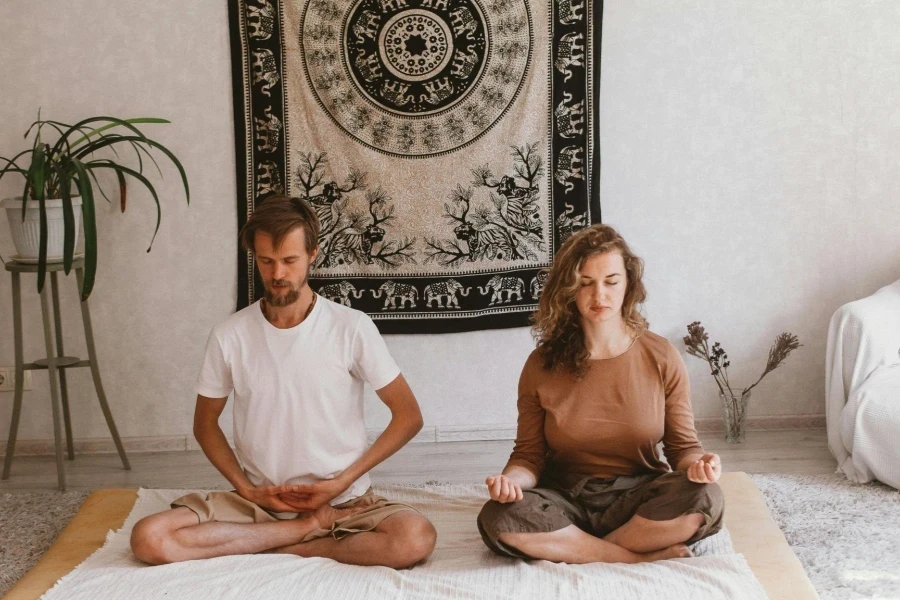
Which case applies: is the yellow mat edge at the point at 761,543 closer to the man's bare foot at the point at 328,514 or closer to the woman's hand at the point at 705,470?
the woman's hand at the point at 705,470

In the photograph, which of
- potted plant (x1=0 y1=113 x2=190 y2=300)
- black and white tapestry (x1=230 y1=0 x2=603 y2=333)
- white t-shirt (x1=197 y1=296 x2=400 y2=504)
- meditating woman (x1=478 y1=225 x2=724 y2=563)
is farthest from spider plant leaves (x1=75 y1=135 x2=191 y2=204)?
meditating woman (x1=478 y1=225 x2=724 y2=563)

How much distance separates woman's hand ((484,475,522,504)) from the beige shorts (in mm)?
270

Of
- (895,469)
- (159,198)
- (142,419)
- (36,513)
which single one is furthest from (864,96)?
(36,513)

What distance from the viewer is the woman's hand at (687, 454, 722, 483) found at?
2.02 m

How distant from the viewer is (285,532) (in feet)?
7.34

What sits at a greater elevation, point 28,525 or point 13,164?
point 13,164

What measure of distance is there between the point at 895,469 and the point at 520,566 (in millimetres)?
1425

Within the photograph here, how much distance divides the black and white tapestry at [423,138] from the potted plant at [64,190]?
0.42m

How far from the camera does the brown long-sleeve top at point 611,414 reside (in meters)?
2.20

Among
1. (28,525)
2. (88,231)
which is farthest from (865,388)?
(28,525)

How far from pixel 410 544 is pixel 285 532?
12.3 inches

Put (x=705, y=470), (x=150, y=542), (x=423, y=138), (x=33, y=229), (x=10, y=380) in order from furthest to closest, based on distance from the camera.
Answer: (x=10, y=380), (x=423, y=138), (x=33, y=229), (x=150, y=542), (x=705, y=470)

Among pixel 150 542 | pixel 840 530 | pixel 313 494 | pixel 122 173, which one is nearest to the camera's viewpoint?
pixel 150 542

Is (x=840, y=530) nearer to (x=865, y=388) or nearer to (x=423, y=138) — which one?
(x=865, y=388)
